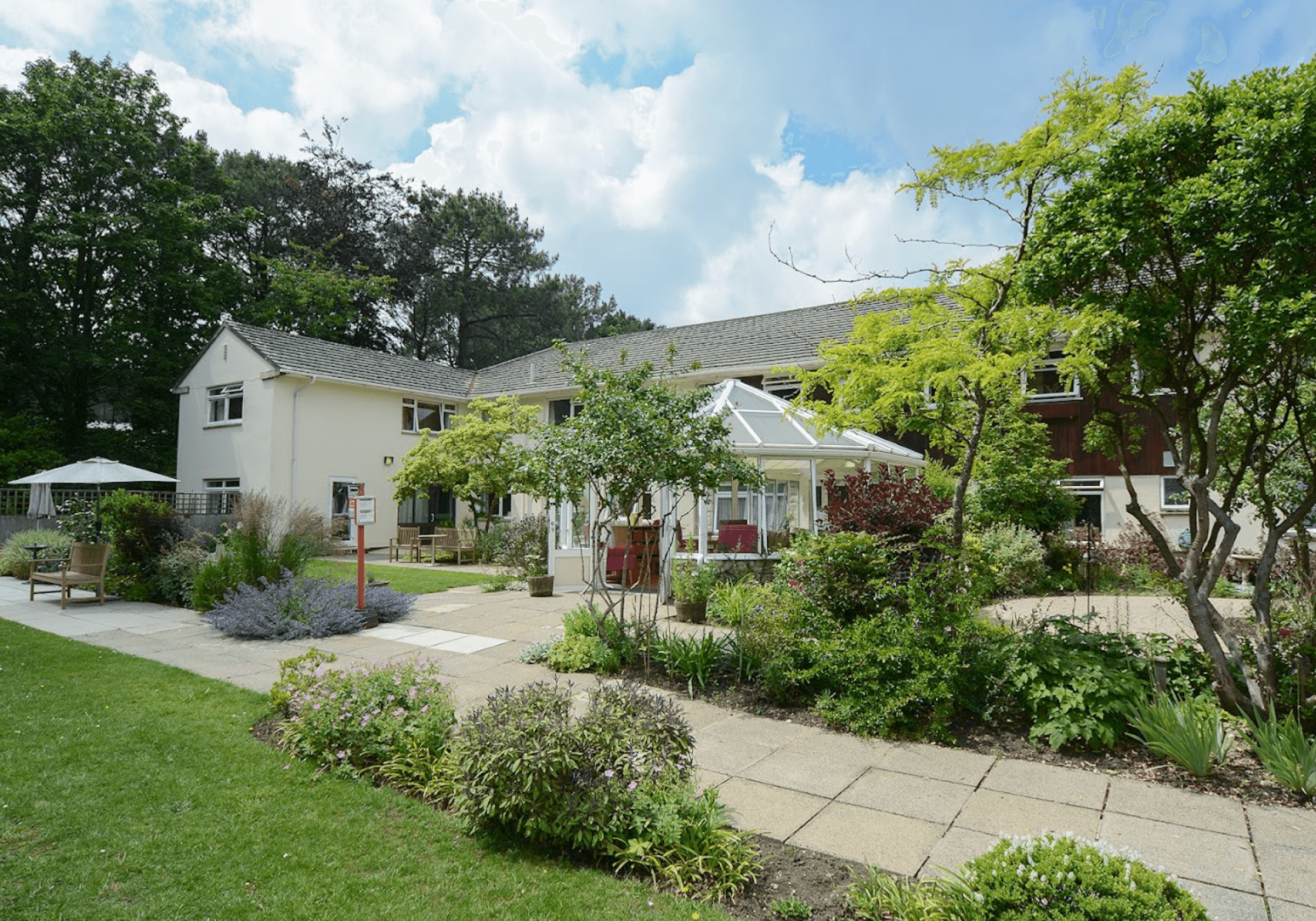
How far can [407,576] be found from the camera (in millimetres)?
15516

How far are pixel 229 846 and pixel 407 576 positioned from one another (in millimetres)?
12338

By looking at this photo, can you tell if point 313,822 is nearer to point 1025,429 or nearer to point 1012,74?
point 1012,74

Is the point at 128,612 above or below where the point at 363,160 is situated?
below

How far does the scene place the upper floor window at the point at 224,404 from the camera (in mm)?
21609

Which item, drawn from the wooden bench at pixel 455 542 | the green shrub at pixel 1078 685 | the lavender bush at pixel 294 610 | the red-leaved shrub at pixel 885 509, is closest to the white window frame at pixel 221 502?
the wooden bench at pixel 455 542

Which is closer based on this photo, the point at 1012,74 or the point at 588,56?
the point at 1012,74

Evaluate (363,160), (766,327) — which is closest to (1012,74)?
(766,327)

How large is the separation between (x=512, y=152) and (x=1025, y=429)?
11.5m

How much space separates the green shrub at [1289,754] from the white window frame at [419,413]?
856 inches

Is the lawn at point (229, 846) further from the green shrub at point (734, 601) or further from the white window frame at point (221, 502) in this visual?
the white window frame at point (221, 502)

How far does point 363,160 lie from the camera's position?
3644 centimetres

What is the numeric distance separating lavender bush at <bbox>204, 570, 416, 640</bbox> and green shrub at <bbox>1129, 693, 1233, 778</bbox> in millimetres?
8524

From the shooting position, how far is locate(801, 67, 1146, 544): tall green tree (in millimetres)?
6312

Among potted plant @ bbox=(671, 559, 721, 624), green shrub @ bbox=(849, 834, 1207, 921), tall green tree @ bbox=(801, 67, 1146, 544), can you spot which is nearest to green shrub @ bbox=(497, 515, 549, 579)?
potted plant @ bbox=(671, 559, 721, 624)
